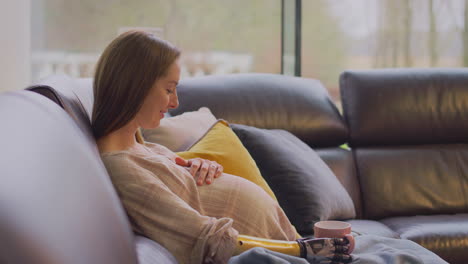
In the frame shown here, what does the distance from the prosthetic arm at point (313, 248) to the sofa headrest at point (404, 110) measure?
1.40 metres

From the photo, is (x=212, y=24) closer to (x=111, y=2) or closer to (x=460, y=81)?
(x=111, y=2)

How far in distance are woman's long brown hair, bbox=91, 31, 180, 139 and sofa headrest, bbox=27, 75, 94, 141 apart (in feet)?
0.14

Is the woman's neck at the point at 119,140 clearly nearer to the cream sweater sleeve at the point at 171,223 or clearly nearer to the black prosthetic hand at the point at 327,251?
the cream sweater sleeve at the point at 171,223

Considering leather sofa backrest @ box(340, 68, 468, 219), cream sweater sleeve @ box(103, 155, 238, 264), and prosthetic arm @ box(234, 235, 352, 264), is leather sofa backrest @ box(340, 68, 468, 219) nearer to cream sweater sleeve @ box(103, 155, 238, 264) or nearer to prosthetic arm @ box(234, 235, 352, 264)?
prosthetic arm @ box(234, 235, 352, 264)

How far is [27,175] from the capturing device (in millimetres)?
646

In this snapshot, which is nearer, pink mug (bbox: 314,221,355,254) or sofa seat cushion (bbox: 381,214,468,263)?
pink mug (bbox: 314,221,355,254)

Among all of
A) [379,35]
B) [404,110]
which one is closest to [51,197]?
[404,110]

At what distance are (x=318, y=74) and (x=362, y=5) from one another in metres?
A: 0.48

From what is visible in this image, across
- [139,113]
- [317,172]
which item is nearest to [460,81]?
[317,172]

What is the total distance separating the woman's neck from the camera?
1.42 m

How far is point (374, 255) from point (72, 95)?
74cm

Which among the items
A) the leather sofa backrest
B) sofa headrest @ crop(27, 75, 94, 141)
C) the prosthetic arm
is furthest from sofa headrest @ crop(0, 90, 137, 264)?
the leather sofa backrest

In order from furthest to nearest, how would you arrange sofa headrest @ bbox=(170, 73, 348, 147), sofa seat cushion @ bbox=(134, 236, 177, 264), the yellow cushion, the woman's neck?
1. sofa headrest @ bbox=(170, 73, 348, 147)
2. the yellow cushion
3. the woman's neck
4. sofa seat cushion @ bbox=(134, 236, 177, 264)

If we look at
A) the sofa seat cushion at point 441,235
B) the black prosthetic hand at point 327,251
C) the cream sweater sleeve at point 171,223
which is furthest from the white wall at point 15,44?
the sofa seat cushion at point 441,235
